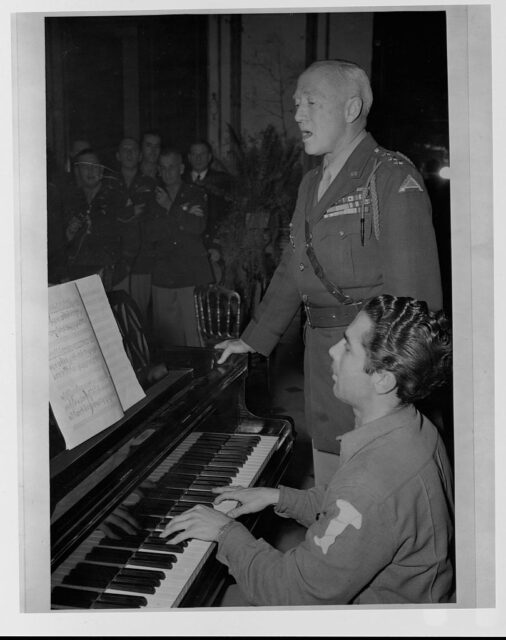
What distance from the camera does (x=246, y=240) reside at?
1.85m

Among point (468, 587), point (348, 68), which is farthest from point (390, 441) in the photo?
point (348, 68)

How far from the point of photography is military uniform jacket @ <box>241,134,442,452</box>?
1.78 m

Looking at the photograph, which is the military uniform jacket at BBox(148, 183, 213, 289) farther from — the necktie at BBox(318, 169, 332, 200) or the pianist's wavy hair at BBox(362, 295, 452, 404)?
the pianist's wavy hair at BBox(362, 295, 452, 404)

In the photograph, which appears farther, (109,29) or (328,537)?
(109,29)

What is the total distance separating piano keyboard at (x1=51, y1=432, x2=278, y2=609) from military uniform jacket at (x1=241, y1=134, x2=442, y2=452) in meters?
0.43

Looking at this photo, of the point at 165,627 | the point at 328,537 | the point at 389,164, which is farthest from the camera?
the point at 389,164

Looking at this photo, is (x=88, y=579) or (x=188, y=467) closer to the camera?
(x=88, y=579)

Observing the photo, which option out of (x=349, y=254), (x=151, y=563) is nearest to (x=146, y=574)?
(x=151, y=563)

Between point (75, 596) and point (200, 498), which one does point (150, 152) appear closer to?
point (200, 498)

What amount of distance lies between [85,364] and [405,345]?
2.38 ft

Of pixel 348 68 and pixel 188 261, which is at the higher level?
pixel 348 68

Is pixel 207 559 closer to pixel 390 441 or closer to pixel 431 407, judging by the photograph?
pixel 390 441

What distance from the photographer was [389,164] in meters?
1.79

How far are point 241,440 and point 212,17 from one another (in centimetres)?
115
